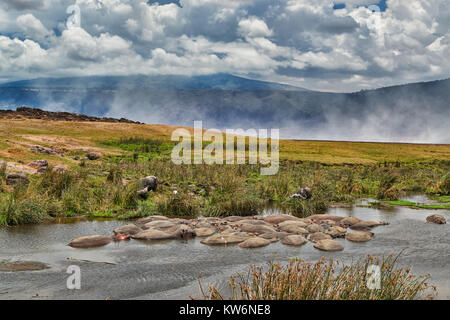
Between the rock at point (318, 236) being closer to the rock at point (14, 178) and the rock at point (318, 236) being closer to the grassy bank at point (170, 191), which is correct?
the grassy bank at point (170, 191)

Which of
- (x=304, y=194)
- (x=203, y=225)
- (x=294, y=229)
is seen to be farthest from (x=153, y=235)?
(x=304, y=194)

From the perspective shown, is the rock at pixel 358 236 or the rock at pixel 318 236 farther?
the rock at pixel 358 236

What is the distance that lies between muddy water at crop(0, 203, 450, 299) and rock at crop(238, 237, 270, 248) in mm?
295

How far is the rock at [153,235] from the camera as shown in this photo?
48.1 ft

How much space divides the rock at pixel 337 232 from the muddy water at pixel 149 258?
1.52 ft

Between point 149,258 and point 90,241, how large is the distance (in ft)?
8.36

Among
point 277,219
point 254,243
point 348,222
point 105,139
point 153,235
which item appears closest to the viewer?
point 254,243

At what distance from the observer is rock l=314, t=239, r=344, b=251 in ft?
44.7

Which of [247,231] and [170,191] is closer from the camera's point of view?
[247,231]

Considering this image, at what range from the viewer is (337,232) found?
1567 centimetres

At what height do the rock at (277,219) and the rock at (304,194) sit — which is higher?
the rock at (304,194)

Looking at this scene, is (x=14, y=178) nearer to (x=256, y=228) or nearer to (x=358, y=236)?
(x=256, y=228)

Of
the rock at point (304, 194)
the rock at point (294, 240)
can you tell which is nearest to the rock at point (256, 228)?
the rock at point (294, 240)

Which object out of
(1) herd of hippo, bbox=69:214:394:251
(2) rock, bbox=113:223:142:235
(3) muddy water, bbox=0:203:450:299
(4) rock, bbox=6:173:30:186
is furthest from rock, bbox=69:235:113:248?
(4) rock, bbox=6:173:30:186
